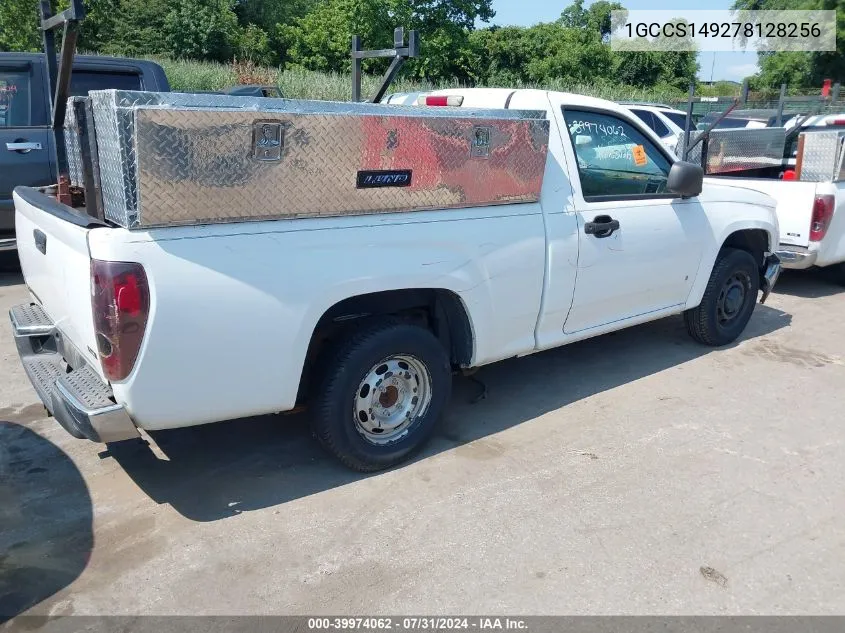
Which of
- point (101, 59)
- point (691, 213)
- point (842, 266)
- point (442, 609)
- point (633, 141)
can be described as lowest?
point (442, 609)

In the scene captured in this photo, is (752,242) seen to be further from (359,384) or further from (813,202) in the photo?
(359,384)

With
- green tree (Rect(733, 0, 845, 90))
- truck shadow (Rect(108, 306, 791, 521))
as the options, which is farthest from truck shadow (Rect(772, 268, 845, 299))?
green tree (Rect(733, 0, 845, 90))

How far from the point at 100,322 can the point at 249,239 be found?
2.26 ft

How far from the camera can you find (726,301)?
5938 millimetres

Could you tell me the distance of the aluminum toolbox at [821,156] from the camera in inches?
282

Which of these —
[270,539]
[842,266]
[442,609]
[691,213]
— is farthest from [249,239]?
[842,266]

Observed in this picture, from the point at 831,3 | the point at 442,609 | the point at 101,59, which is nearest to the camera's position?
the point at 442,609

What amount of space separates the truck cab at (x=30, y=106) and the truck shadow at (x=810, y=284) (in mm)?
6966

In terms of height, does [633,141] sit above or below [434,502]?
above

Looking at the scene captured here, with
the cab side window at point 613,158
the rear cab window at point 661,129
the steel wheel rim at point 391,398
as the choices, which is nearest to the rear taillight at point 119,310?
the steel wheel rim at point 391,398

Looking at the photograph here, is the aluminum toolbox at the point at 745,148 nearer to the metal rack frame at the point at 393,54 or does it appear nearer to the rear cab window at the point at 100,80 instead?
the metal rack frame at the point at 393,54

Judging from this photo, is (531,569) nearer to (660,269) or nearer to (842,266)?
(660,269)

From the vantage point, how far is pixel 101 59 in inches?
279

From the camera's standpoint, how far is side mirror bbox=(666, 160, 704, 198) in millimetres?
4816
